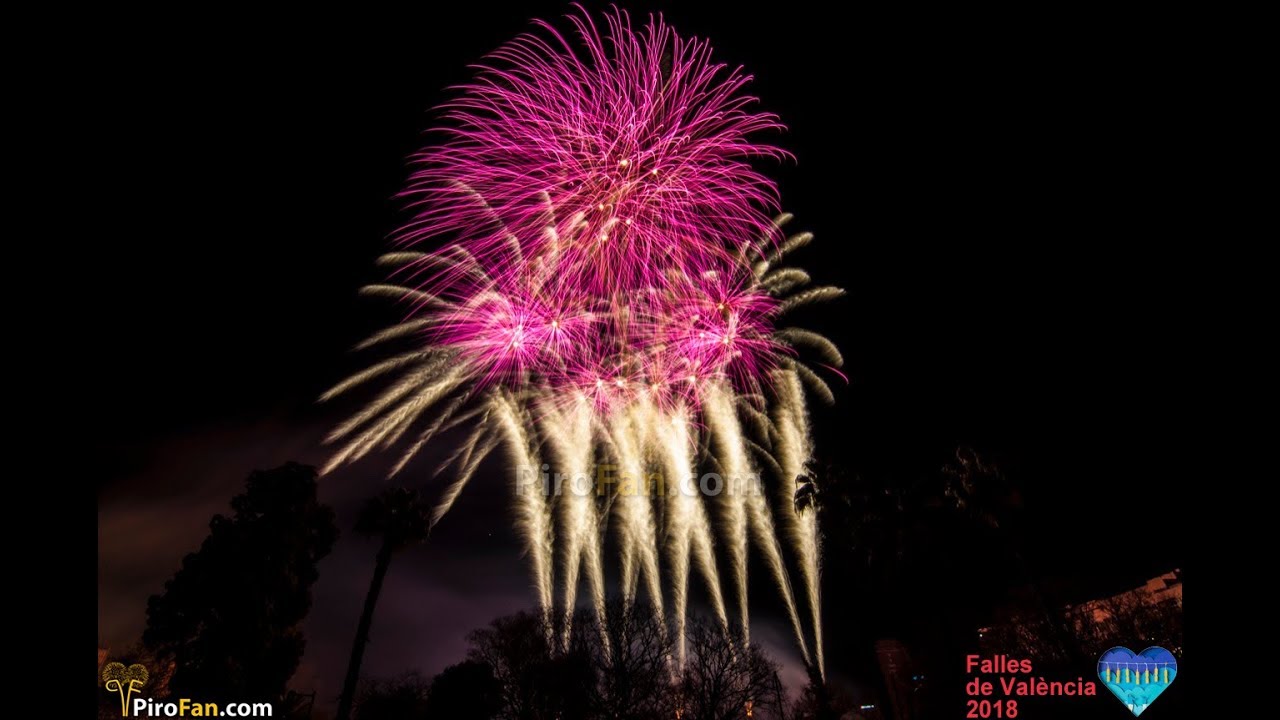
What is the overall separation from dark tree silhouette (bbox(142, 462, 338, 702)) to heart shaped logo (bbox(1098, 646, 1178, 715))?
2930 centimetres

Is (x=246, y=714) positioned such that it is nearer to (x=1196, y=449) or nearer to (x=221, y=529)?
(x=221, y=529)

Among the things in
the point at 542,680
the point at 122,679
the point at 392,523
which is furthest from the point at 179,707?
the point at 122,679

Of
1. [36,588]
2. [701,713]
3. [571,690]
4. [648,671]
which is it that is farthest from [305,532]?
[36,588]

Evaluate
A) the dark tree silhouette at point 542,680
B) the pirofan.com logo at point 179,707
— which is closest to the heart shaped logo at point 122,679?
the pirofan.com logo at point 179,707

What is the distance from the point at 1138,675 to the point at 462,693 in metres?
21.6

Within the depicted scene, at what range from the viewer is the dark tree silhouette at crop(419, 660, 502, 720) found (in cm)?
1708

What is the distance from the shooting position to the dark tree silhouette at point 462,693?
17.1 metres

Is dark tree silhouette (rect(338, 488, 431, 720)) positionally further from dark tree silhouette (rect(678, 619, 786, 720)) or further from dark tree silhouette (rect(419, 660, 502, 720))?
dark tree silhouette (rect(678, 619, 786, 720))

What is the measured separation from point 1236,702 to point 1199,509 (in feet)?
5.87

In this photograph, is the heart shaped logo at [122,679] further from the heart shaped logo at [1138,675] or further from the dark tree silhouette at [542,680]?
the heart shaped logo at [1138,675]

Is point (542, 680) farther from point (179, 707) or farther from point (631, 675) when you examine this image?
point (179, 707)

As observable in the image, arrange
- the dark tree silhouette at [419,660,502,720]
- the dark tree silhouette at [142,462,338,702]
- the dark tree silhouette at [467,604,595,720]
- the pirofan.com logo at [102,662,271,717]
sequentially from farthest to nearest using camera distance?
the dark tree silhouette at [467,604,595,720] < the dark tree silhouette at [142,462,338,702] < the pirofan.com logo at [102,662,271,717] < the dark tree silhouette at [419,660,502,720]

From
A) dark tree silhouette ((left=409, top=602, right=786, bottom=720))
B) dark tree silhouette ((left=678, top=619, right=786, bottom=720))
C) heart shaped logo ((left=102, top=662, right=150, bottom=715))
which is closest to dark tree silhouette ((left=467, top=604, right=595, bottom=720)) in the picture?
dark tree silhouette ((left=409, top=602, right=786, bottom=720))

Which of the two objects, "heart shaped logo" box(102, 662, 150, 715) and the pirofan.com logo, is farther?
"heart shaped logo" box(102, 662, 150, 715)
